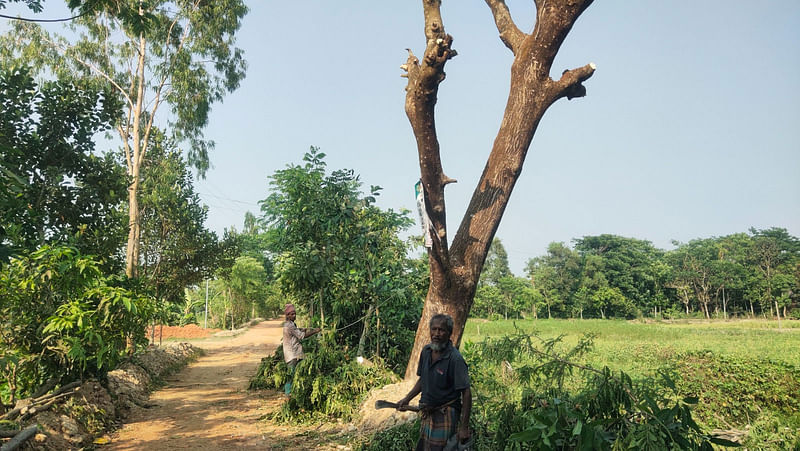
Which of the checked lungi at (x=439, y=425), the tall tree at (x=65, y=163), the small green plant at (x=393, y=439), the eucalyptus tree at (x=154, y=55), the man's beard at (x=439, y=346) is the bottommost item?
the small green plant at (x=393, y=439)

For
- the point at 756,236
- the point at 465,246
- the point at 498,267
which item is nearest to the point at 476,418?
the point at 465,246

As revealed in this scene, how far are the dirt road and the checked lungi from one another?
2718mm

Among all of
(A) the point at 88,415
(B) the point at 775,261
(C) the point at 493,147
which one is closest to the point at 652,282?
(B) the point at 775,261

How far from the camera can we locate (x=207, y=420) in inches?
299

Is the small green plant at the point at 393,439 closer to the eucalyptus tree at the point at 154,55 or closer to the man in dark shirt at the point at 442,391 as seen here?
the man in dark shirt at the point at 442,391

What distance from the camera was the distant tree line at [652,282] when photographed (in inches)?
1993

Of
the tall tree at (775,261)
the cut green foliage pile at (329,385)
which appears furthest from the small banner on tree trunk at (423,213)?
the tall tree at (775,261)

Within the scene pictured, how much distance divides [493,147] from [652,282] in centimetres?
6112

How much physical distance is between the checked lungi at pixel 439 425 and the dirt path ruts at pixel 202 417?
3.19m

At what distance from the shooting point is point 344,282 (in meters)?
8.66

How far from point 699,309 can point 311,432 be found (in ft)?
196

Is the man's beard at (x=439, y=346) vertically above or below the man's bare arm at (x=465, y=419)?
above

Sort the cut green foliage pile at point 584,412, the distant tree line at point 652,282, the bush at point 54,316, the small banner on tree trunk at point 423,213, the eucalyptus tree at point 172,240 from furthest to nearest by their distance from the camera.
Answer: the distant tree line at point 652,282, the eucalyptus tree at point 172,240, the bush at point 54,316, the small banner on tree trunk at point 423,213, the cut green foliage pile at point 584,412

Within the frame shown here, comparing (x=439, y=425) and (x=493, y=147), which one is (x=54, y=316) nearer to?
(x=439, y=425)
